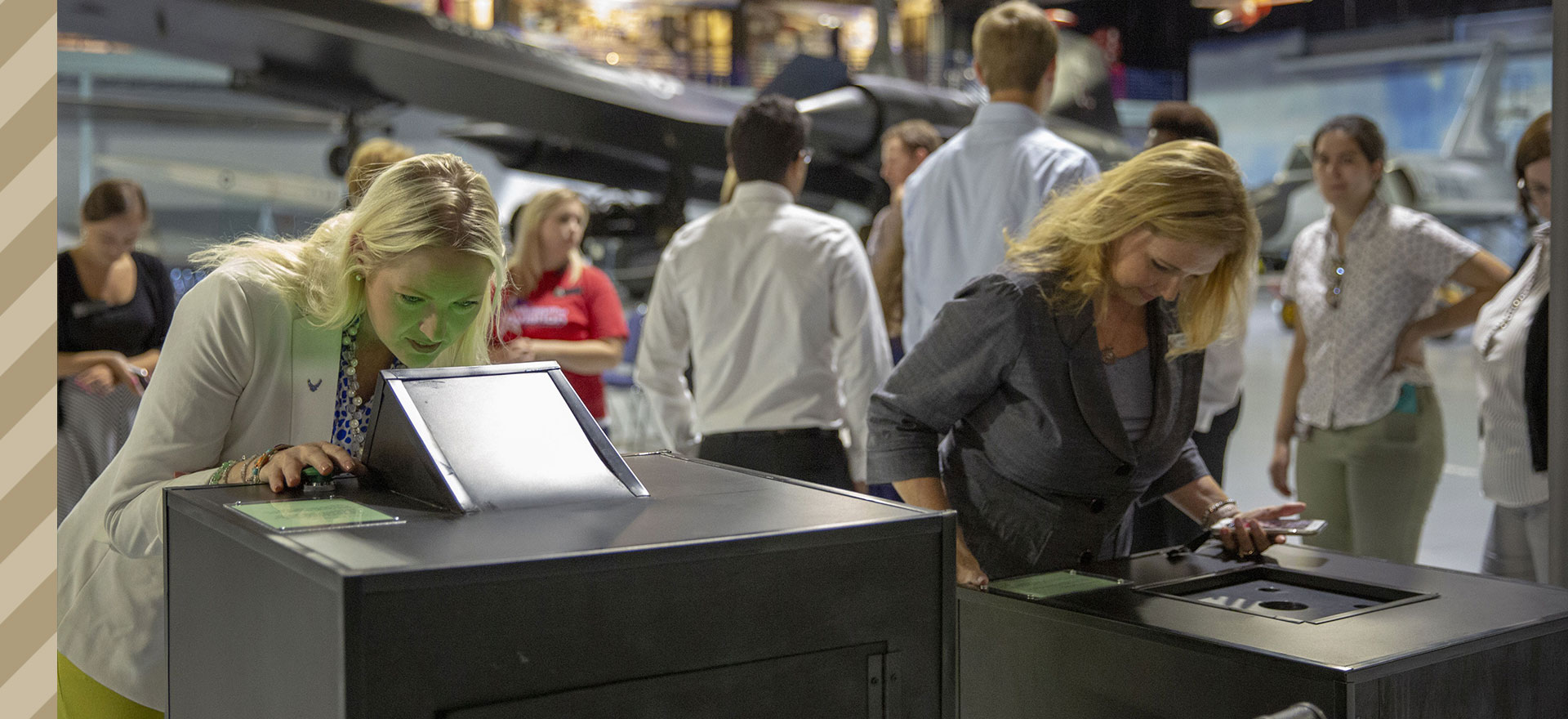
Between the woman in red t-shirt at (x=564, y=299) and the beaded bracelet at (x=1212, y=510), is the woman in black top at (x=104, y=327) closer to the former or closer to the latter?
the woman in red t-shirt at (x=564, y=299)

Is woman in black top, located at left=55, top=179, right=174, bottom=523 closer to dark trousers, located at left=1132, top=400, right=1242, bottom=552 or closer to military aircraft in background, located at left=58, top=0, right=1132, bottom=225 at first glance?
military aircraft in background, located at left=58, top=0, right=1132, bottom=225

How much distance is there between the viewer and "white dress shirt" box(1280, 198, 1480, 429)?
2764 millimetres

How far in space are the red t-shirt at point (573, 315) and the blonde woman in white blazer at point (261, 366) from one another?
2.06m

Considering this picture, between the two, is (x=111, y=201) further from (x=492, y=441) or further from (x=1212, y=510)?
(x=1212, y=510)

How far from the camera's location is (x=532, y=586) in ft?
2.21

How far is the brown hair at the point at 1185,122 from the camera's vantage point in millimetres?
2760

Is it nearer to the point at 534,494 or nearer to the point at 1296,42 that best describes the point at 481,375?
the point at 534,494

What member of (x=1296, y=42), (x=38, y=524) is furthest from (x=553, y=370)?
(x=1296, y=42)

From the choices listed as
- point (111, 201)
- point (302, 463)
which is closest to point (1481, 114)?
point (111, 201)

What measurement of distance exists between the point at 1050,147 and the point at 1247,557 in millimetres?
1197

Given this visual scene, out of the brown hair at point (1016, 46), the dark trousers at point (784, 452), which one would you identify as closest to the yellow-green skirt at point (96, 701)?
the dark trousers at point (784, 452)

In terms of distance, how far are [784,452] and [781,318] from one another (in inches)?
11.5

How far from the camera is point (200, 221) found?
7.95 meters

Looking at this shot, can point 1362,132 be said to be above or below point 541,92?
below
